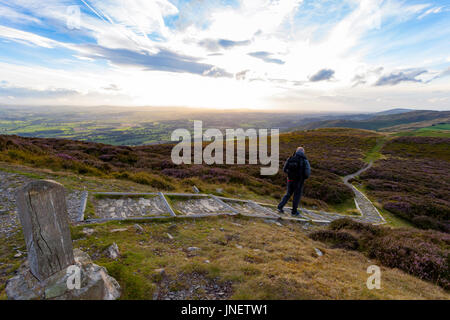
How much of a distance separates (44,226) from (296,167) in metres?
9.93

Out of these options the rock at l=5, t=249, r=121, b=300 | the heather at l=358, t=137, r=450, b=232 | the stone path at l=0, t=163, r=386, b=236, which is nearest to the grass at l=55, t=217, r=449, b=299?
the rock at l=5, t=249, r=121, b=300

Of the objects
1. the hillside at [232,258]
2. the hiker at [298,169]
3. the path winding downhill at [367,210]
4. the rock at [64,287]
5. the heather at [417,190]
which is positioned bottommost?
the path winding downhill at [367,210]

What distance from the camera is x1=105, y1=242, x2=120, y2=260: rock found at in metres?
4.80

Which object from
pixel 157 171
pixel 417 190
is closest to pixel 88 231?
pixel 157 171

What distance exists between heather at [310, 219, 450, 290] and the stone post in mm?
8686

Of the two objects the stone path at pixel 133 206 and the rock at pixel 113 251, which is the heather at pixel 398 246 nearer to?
the stone path at pixel 133 206

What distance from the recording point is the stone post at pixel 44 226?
3020 mm

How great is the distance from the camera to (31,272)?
3357 millimetres

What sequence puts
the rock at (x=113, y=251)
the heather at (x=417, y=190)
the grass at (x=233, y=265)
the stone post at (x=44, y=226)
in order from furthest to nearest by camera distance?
the heather at (x=417, y=190) < the rock at (x=113, y=251) < the grass at (x=233, y=265) < the stone post at (x=44, y=226)

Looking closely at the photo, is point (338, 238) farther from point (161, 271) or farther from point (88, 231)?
point (88, 231)

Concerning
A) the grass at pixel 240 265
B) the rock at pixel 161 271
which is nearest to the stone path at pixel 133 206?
the grass at pixel 240 265

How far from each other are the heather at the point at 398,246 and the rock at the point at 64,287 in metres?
7.94

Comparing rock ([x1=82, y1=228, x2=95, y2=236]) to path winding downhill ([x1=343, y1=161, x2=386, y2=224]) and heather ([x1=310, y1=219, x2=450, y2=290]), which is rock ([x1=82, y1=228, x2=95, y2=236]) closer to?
heather ([x1=310, y1=219, x2=450, y2=290])

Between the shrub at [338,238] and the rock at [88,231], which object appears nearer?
the rock at [88,231]
